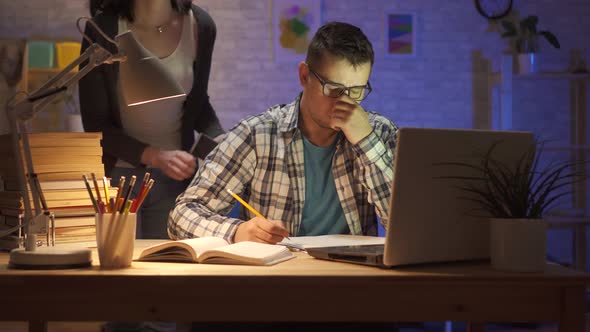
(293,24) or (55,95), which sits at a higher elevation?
(293,24)

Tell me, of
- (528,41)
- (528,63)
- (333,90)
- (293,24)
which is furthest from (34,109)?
(528,41)

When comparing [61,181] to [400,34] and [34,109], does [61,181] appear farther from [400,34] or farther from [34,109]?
[400,34]

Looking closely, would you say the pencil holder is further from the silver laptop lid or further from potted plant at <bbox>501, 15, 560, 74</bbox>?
potted plant at <bbox>501, 15, 560, 74</bbox>

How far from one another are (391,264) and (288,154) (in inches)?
35.8

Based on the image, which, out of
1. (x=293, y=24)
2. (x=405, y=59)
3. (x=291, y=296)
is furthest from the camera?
(x=405, y=59)

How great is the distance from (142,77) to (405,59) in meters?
3.69

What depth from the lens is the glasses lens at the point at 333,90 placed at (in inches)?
80.2

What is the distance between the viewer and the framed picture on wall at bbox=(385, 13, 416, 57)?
500 cm

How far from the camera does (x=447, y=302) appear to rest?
127 centimetres

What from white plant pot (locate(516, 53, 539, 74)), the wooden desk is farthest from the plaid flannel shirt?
white plant pot (locate(516, 53, 539, 74))

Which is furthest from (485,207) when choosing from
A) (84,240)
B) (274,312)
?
(84,240)

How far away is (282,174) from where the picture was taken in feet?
7.13

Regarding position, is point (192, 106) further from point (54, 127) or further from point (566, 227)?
point (566, 227)

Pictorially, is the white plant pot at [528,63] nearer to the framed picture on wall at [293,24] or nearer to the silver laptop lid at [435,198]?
the framed picture on wall at [293,24]
